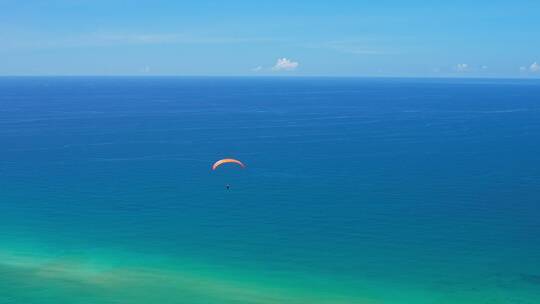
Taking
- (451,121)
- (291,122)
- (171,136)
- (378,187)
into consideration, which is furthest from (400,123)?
(378,187)

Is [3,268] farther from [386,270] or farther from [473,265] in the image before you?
[473,265]

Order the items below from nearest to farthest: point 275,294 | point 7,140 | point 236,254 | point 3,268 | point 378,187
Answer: point 275,294, point 3,268, point 236,254, point 378,187, point 7,140

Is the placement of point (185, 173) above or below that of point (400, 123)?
below

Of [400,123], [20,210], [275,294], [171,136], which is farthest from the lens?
[400,123]

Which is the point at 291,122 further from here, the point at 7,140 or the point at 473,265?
the point at 473,265

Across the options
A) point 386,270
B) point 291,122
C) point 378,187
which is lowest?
point 386,270

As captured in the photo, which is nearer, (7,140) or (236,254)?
(236,254)

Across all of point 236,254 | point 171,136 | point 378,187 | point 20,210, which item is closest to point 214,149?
point 171,136
